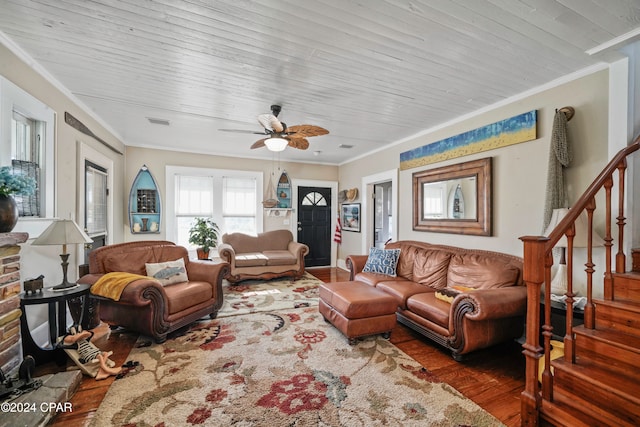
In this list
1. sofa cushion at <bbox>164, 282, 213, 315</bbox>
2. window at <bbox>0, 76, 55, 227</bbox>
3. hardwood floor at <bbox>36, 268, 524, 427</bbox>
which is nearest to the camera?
hardwood floor at <bbox>36, 268, 524, 427</bbox>

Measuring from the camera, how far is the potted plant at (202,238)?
5156mm

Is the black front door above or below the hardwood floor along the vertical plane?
above

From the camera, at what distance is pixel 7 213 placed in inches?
69.6

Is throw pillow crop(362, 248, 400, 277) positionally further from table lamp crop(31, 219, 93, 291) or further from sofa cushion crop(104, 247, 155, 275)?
table lamp crop(31, 219, 93, 291)

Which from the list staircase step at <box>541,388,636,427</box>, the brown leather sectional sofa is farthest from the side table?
staircase step at <box>541,388,636,427</box>

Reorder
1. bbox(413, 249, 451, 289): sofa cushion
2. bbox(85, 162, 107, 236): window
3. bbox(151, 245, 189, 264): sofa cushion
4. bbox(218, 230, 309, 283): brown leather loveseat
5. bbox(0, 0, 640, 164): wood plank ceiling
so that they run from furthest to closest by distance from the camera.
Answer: bbox(218, 230, 309, 283): brown leather loveseat, bbox(85, 162, 107, 236): window, bbox(151, 245, 189, 264): sofa cushion, bbox(413, 249, 451, 289): sofa cushion, bbox(0, 0, 640, 164): wood plank ceiling

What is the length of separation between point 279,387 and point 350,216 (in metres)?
Result: 4.42

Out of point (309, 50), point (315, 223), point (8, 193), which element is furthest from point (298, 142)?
point (315, 223)

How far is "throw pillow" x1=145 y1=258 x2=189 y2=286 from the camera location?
3121 mm

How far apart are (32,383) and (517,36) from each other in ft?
13.3

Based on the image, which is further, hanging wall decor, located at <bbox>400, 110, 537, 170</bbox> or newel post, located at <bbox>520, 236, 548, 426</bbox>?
hanging wall decor, located at <bbox>400, 110, 537, 170</bbox>

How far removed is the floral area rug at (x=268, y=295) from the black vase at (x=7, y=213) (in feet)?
7.11

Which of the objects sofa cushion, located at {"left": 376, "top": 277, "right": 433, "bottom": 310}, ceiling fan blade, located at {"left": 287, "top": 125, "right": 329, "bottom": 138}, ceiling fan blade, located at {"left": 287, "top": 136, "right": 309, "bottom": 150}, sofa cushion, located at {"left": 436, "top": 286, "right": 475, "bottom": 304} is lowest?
sofa cushion, located at {"left": 376, "top": 277, "right": 433, "bottom": 310}

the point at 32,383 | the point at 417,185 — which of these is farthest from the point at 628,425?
the point at 32,383
